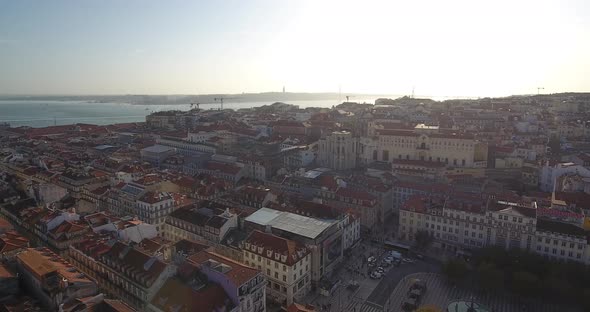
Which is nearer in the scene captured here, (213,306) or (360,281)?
(213,306)

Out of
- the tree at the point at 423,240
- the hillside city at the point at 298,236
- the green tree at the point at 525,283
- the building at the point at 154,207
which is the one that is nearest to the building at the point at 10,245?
the hillside city at the point at 298,236

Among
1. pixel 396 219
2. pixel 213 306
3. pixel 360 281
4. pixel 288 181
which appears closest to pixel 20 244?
pixel 213 306

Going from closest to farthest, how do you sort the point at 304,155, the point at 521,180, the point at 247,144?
the point at 521,180 < the point at 304,155 < the point at 247,144

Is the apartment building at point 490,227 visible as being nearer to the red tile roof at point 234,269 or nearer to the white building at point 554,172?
the white building at point 554,172

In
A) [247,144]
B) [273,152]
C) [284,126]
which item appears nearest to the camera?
[273,152]

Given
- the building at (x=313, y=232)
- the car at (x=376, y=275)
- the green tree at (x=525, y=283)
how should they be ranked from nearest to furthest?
the green tree at (x=525, y=283) → the building at (x=313, y=232) → the car at (x=376, y=275)

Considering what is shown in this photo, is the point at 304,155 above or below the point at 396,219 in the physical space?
above

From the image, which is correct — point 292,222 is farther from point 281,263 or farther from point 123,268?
point 123,268

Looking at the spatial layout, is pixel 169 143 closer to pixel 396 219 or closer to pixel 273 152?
pixel 273 152
